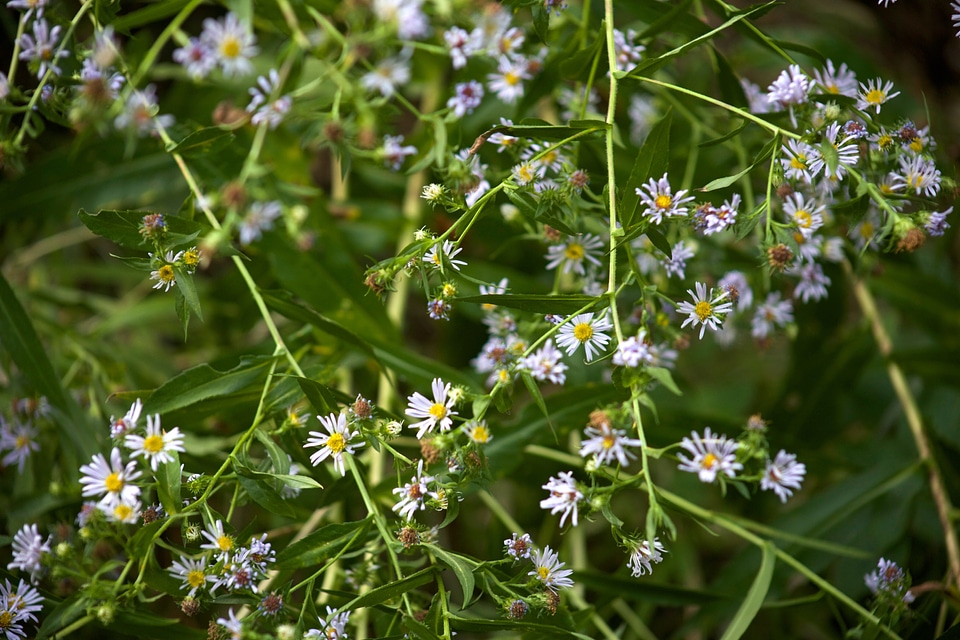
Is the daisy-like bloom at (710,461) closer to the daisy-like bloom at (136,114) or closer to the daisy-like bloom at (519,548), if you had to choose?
the daisy-like bloom at (519,548)

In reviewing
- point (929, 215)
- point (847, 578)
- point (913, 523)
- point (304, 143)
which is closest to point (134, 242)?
point (304, 143)

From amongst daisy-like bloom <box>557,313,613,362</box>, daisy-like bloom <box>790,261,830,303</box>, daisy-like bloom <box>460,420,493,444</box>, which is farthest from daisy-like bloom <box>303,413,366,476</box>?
daisy-like bloom <box>790,261,830,303</box>

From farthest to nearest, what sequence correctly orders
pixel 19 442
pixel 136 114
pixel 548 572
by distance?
pixel 19 442 → pixel 548 572 → pixel 136 114

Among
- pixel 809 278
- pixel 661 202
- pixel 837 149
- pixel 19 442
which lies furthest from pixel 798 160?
pixel 19 442

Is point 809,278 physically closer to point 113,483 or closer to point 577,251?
point 577,251

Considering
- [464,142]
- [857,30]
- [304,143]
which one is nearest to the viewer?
[304,143]

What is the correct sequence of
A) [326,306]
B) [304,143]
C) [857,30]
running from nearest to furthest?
1. [304,143]
2. [326,306]
3. [857,30]

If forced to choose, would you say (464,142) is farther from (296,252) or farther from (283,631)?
(283,631)
